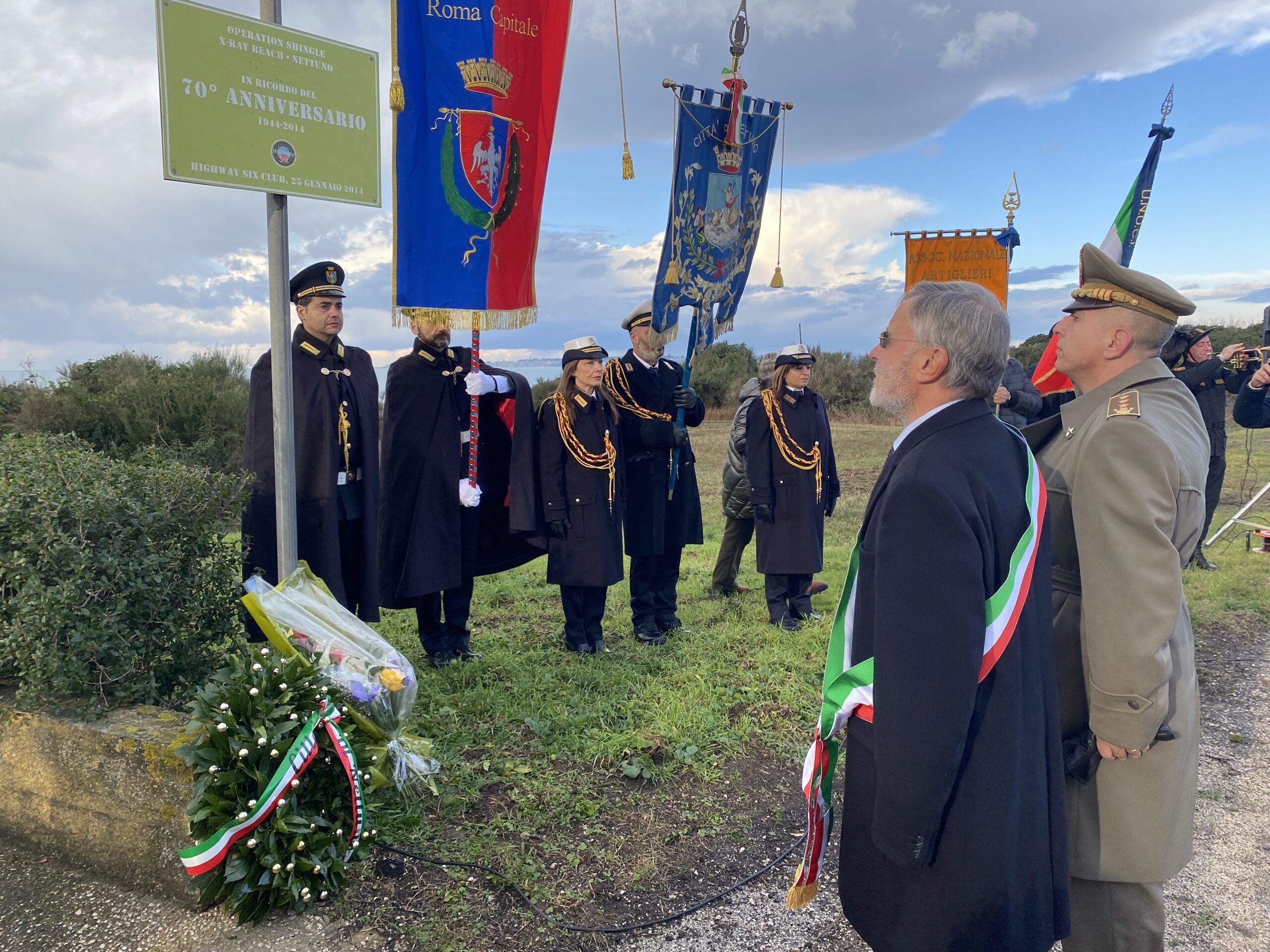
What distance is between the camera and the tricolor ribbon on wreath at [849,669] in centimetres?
167

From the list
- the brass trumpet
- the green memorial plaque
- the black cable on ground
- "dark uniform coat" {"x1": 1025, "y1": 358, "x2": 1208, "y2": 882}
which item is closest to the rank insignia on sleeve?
"dark uniform coat" {"x1": 1025, "y1": 358, "x2": 1208, "y2": 882}

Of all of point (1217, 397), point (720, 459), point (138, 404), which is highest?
point (1217, 397)

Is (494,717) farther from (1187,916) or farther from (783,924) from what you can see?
(1187,916)

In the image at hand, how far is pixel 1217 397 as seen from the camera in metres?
7.69

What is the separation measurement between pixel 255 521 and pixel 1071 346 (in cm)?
370

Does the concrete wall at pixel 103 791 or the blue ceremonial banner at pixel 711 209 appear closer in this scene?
the concrete wall at pixel 103 791

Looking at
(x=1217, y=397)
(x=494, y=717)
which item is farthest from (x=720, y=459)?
(x=494, y=717)

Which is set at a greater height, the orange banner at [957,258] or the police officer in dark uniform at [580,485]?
the orange banner at [957,258]

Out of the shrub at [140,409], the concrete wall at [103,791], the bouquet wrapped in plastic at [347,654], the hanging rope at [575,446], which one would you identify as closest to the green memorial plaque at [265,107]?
the bouquet wrapped in plastic at [347,654]

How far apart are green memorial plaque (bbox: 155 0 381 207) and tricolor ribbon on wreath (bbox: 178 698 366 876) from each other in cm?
191

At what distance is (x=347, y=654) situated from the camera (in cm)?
305

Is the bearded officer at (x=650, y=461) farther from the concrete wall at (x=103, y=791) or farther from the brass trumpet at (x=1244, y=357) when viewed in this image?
the brass trumpet at (x=1244, y=357)

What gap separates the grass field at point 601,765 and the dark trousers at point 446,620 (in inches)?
7.7

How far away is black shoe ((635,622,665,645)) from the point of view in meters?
5.59
